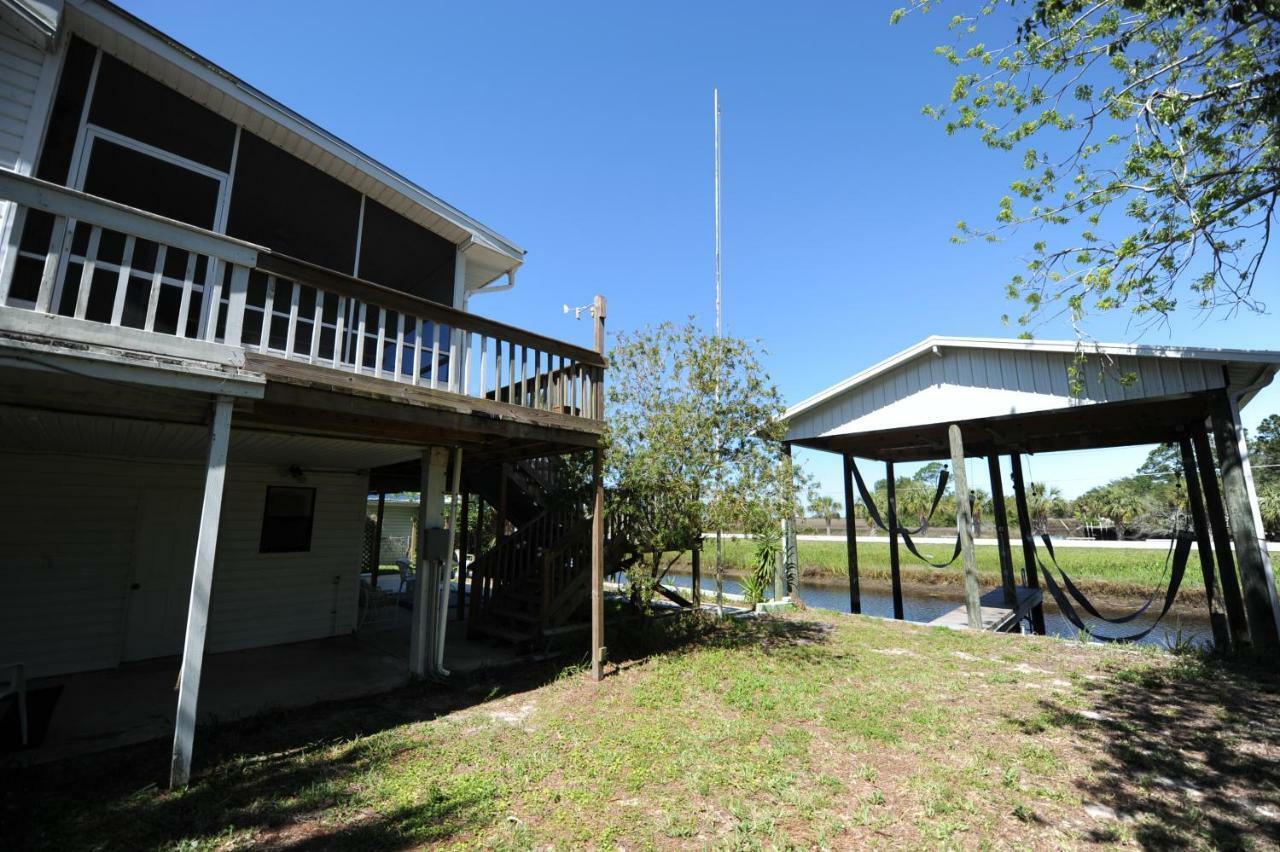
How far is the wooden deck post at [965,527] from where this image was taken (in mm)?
8977

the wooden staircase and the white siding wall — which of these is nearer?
the white siding wall

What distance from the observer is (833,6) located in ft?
25.7

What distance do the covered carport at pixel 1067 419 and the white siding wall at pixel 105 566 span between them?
356 inches

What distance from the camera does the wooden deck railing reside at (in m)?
3.41

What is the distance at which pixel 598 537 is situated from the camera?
636 cm

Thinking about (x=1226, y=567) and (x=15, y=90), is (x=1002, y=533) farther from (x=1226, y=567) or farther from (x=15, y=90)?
(x=15, y=90)

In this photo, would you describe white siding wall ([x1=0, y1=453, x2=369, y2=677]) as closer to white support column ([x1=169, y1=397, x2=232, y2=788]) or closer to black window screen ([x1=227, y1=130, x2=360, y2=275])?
black window screen ([x1=227, y1=130, x2=360, y2=275])

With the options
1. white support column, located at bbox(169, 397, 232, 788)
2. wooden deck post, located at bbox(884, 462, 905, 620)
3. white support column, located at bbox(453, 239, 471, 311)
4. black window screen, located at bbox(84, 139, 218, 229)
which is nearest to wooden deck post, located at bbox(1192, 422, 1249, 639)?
wooden deck post, located at bbox(884, 462, 905, 620)

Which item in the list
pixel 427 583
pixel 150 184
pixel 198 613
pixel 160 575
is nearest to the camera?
pixel 198 613

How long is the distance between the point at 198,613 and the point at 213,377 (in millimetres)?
1659

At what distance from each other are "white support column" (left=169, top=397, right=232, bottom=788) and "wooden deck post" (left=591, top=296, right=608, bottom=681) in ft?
11.7

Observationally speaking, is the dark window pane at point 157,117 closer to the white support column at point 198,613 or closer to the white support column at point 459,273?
the white support column at point 459,273

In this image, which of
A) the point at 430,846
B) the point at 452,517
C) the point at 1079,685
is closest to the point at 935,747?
the point at 1079,685

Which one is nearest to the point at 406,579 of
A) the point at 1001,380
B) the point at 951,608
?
the point at 1001,380
